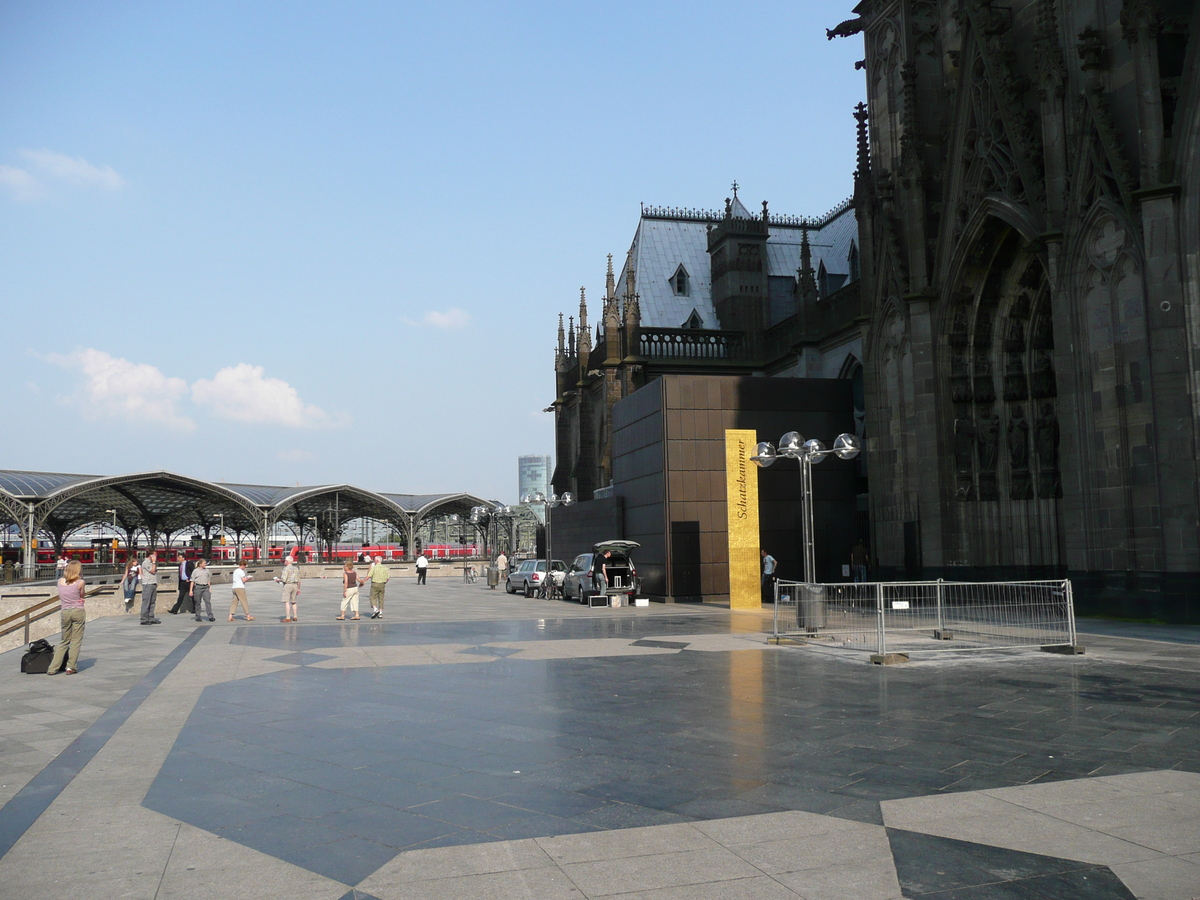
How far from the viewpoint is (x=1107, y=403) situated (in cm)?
2308

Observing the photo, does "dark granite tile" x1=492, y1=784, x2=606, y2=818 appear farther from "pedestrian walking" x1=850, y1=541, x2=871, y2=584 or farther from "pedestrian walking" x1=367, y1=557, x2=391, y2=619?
"pedestrian walking" x1=850, y1=541, x2=871, y2=584

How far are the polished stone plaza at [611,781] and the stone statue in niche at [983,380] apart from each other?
15.8 meters

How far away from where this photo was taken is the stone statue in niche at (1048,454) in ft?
95.6

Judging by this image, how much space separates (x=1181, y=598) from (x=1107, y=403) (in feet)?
15.9

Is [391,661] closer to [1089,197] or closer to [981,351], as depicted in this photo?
[1089,197]

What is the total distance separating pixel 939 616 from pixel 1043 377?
14388 millimetres

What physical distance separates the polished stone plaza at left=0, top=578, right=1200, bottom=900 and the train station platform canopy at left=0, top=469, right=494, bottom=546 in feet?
207

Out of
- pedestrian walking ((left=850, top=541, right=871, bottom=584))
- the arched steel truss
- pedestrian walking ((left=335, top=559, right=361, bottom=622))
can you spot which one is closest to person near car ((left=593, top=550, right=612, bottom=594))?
pedestrian walking ((left=850, top=541, right=871, bottom=584))

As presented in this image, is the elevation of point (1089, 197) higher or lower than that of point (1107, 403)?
higher

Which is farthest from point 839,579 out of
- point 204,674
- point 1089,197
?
point 204,674

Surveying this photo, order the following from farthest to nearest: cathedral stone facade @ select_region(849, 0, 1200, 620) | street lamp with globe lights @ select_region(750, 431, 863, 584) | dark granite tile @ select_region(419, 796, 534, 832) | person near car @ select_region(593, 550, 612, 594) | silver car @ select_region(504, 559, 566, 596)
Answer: silver car @ select_region(504, 559, 566, 596) < person near car @ select_region(593, 550, 612, 594) < cathedral stone facade @ select_region(849, 0, 1200, 620) < street lamp with globe lights @ select_region(750, 431, 863, 584) < dark granite tile @ select_region(419, 796, 534, 832)

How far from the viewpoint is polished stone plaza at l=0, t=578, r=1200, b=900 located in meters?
5.61

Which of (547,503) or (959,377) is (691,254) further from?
(959,377)

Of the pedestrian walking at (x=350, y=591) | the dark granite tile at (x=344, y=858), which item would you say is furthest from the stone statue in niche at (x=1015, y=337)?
the dark granite tile at (x=344, y=858)
